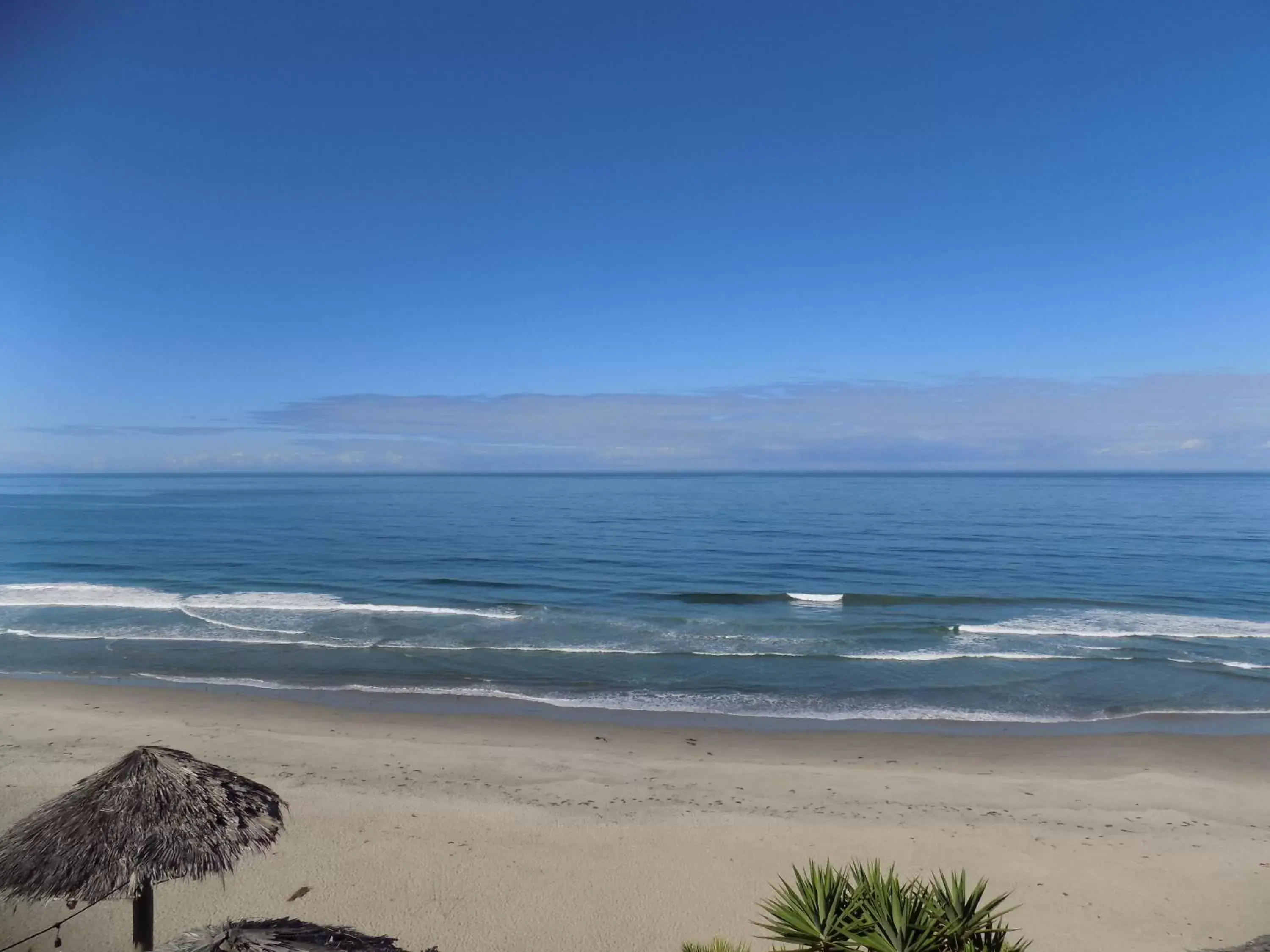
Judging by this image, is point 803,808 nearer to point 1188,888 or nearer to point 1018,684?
point 1188,888

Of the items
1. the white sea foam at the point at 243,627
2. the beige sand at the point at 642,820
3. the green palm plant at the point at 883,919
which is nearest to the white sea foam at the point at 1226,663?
the beige sand at the point at 642,820

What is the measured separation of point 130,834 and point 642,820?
628cm

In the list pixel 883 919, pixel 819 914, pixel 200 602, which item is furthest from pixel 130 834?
pixel 200 602

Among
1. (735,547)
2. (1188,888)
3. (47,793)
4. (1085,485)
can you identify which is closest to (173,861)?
(47,793)

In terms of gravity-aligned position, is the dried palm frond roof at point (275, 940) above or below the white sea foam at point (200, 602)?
above

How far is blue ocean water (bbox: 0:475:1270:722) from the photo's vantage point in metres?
17.2

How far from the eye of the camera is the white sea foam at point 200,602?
24.7m

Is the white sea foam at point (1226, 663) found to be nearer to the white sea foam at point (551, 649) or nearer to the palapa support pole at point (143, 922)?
the white sea foam at point (551, 649)

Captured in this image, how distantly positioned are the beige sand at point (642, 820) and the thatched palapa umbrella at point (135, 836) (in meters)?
1.95

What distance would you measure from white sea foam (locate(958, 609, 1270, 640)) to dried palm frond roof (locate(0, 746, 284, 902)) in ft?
66.9

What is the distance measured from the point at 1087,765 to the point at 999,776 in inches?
77.6

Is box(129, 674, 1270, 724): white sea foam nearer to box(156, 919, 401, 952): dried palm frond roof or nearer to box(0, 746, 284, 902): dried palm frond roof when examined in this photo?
box(0, 746, 284, 902): dried palm frond roof

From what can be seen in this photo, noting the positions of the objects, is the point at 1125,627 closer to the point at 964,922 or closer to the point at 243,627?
the point at 964,922

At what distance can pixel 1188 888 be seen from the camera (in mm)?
8766
